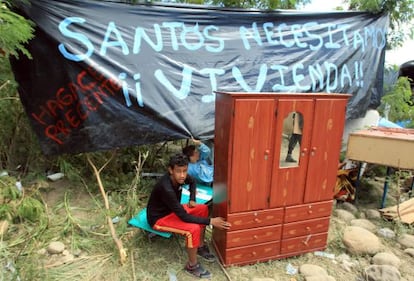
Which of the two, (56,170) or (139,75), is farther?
(56,170)

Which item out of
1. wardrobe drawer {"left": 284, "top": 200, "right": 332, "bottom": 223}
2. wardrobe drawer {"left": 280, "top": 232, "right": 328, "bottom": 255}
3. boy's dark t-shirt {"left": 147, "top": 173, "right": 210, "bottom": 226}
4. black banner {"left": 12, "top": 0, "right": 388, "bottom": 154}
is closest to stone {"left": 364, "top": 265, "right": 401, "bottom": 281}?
wardrobe drawer {"left": 280, "top": 232, "right": 328, "bottom": 255}

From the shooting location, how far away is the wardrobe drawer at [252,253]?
2.67 m

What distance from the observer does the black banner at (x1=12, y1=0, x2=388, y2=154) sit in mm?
2881

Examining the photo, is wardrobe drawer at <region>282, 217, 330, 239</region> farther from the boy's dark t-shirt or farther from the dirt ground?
the boy's dark t-shirt

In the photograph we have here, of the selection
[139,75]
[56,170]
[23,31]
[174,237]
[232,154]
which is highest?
[23,31]

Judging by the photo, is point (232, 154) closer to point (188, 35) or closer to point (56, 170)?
point (188, 35)

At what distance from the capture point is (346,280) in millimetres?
2596

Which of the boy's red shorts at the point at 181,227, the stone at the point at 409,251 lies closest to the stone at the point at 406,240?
the stone at the point at 409,251

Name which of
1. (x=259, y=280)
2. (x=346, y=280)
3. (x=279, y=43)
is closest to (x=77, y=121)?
(x=259, y=280)

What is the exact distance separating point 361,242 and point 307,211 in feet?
A: 2.20

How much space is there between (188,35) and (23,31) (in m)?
1.70

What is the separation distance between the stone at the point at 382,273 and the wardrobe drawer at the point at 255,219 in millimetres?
876

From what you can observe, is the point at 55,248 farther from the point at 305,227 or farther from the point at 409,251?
the point at 409,251

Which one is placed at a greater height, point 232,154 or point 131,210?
point 232,154
